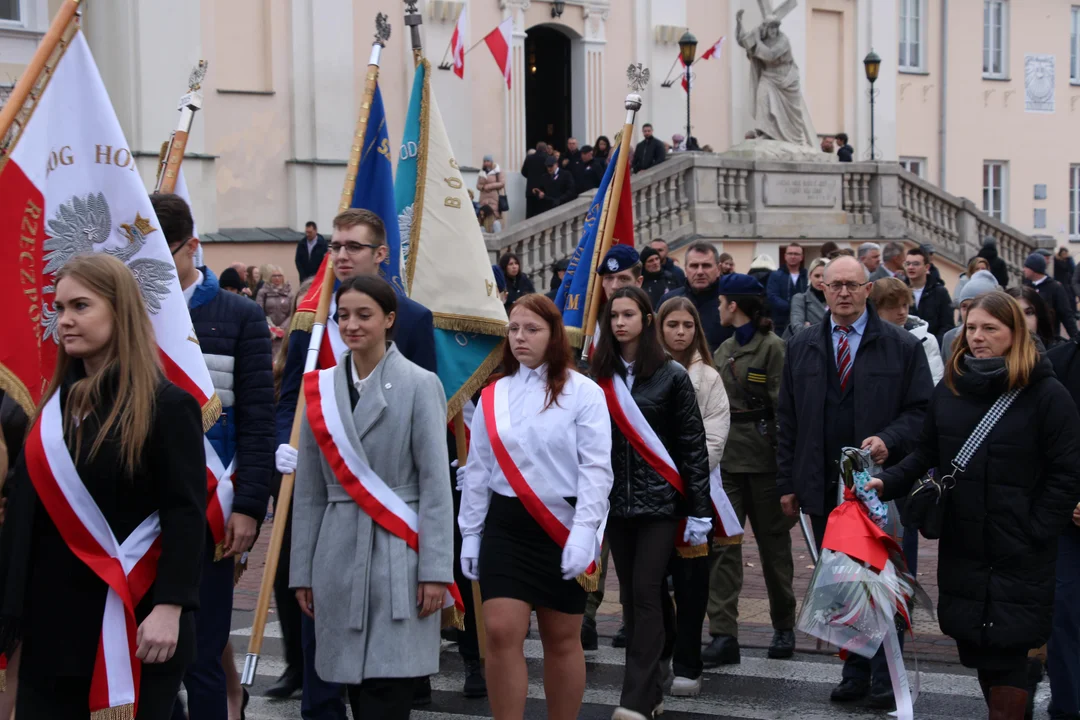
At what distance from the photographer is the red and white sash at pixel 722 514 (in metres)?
7.28

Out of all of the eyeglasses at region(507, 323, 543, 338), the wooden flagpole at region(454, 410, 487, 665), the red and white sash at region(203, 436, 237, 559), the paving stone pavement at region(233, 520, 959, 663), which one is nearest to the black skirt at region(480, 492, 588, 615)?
the eyeglasses at region(507, 323, 543, 338)

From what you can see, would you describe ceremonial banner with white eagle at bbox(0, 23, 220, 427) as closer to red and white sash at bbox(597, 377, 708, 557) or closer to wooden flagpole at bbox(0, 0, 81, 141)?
wooden flagpole at bbox(0, 0, 81, 141)

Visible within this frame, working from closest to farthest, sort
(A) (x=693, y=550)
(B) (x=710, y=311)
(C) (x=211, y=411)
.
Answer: (C) (x=211, y=411), (A) (x=693, y=550), (B) (x=710, y=311)

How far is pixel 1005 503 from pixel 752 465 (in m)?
2.27

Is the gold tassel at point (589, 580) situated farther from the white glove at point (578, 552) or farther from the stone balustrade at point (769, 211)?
the stone balustrade at point (769, 211)

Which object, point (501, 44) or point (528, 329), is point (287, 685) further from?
point (501, 44)

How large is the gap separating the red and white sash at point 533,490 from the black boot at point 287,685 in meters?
2.03

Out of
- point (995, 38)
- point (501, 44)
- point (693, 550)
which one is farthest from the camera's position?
point (995, 38)

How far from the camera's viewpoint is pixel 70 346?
4.04 metres

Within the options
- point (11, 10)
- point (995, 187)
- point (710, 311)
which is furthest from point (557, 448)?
point (995, 187)

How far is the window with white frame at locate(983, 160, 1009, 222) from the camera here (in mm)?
36125

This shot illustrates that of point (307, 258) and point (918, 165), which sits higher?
point (918, 165)

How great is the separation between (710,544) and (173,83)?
16.8 m

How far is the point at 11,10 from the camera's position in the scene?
21.4m
